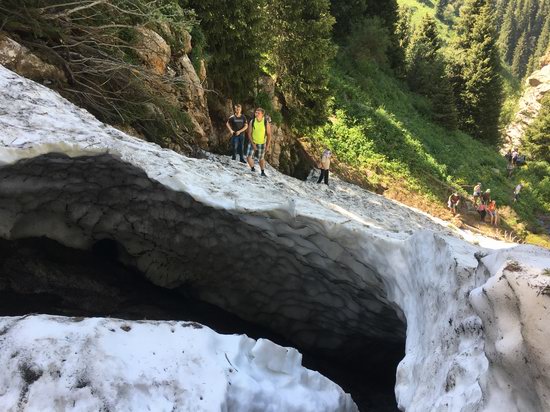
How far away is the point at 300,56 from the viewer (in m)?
16.2

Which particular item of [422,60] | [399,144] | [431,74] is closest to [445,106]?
[431,74]

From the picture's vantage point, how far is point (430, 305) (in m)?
4.41

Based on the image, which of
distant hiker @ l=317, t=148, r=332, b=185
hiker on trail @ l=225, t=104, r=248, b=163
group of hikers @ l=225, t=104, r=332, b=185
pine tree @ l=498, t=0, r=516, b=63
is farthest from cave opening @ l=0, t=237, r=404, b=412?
pine tree @ l=498, t=0, r=516, b=63

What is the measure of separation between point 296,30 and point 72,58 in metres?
10.5

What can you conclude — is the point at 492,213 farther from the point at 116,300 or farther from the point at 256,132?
the point at 116,300

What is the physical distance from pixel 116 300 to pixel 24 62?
3.70m

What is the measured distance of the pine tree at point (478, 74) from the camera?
33625 millimetres

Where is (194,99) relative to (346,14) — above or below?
below

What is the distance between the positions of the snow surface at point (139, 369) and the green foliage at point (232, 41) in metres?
9.62

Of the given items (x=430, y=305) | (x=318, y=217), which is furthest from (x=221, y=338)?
(x=318, y=217)

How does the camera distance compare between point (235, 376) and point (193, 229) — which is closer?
point (235, 376)

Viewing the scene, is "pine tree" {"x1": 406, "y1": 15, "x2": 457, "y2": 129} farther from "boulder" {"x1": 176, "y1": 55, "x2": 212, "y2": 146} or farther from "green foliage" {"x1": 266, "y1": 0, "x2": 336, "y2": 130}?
"boulder" {"x1": 176, "y1": 55, "x2": 212, "y2": 146}

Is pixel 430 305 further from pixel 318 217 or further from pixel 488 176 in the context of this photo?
pixel 488 176

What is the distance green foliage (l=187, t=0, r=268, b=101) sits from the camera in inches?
459
